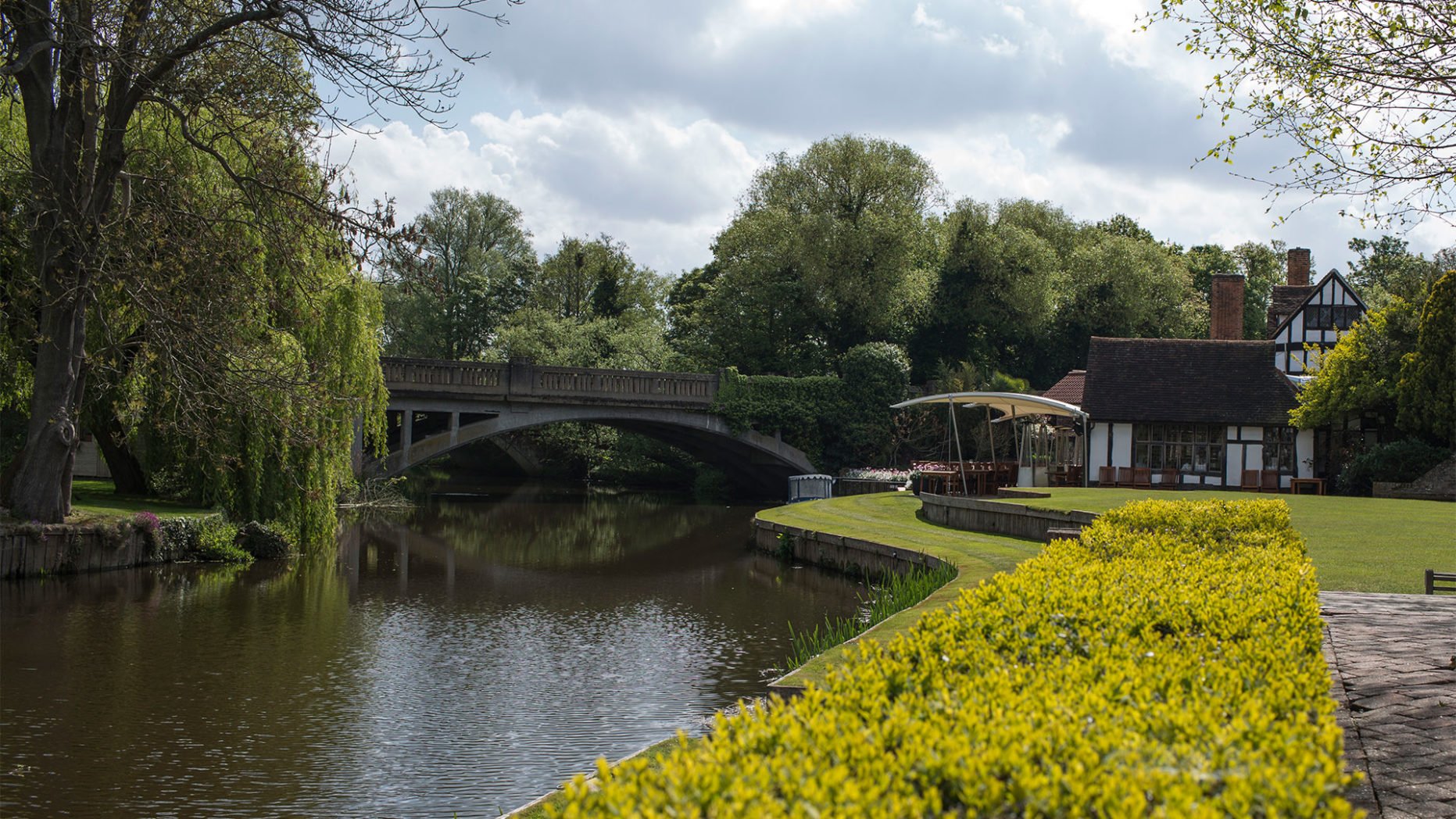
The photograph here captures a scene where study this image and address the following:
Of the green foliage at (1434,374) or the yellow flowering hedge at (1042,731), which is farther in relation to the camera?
the green foliage at (1434,374)

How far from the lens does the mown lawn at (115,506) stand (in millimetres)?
18172

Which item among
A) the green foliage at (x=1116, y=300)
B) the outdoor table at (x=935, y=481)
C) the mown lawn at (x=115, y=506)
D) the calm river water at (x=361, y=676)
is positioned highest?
the green foliage at (x=1116, y=300)

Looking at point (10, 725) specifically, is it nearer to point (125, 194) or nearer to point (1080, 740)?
point (125, 194)

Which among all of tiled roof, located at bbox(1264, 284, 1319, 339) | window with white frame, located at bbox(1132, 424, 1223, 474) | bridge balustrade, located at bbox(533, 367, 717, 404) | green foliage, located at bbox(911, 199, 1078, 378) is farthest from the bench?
green foliage, located at bbox(911, 199, 1078, 378)

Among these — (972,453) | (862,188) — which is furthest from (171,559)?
(862,188)

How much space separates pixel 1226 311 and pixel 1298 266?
5839 mm

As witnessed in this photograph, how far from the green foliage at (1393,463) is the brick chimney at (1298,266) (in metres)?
15.7

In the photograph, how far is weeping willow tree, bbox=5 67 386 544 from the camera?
1415 centimetres

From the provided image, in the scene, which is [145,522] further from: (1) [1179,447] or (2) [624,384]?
(1) [1179,447]

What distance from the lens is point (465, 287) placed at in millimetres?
56281

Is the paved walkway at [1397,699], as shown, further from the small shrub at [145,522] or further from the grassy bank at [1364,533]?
the small shrub at [145,522]

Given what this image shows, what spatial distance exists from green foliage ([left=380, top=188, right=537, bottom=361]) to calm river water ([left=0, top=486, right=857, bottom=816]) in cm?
3534

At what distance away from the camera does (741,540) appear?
27422 mm

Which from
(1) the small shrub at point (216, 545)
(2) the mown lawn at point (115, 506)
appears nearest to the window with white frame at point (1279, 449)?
(1) the small shrub at point (216, 545)
